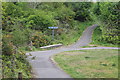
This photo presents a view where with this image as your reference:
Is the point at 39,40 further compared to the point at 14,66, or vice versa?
the point at 39,40

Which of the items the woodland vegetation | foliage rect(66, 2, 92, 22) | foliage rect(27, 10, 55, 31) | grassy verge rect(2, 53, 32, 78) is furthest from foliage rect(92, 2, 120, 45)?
grassy verge rect(2, 53, 32, 78)

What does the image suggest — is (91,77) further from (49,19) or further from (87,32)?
(87,32)

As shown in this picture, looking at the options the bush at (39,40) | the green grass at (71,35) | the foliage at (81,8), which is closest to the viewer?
the bush at (39,40)

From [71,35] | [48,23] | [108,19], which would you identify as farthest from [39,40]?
[108,19]

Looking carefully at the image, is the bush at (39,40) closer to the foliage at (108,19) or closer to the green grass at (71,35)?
the green grass at (71,35)

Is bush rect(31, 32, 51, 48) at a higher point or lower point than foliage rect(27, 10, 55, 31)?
lower

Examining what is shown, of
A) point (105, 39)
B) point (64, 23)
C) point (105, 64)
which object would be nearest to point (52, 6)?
point (64, 23)

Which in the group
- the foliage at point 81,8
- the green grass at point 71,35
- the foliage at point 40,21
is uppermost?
the foliage at point 81,8

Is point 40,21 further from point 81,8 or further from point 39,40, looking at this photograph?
point 81,8

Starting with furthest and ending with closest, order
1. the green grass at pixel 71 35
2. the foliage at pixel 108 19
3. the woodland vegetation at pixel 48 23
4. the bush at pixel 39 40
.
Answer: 1. the foliage at pixel 108 19
2. the green grass at pixel 71 35
3. the bush at pixel 39 40
4. the woodland vegetation at pixel 48 23

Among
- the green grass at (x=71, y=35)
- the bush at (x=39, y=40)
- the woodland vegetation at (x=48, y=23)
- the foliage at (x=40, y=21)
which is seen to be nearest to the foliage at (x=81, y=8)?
the woodland vegetation at (x=48, y=23)

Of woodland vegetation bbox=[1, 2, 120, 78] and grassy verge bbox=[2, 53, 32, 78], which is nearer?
grassy verge bbox=[2, 53, 32, 78]

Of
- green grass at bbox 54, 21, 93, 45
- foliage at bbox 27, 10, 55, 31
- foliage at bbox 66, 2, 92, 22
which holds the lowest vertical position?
green grass at bbox 54, 21, 93, 45

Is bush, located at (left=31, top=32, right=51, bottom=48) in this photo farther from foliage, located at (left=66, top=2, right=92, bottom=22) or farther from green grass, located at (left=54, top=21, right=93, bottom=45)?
foliage, located at (left=66, top=2, right=92, bottom=22)
